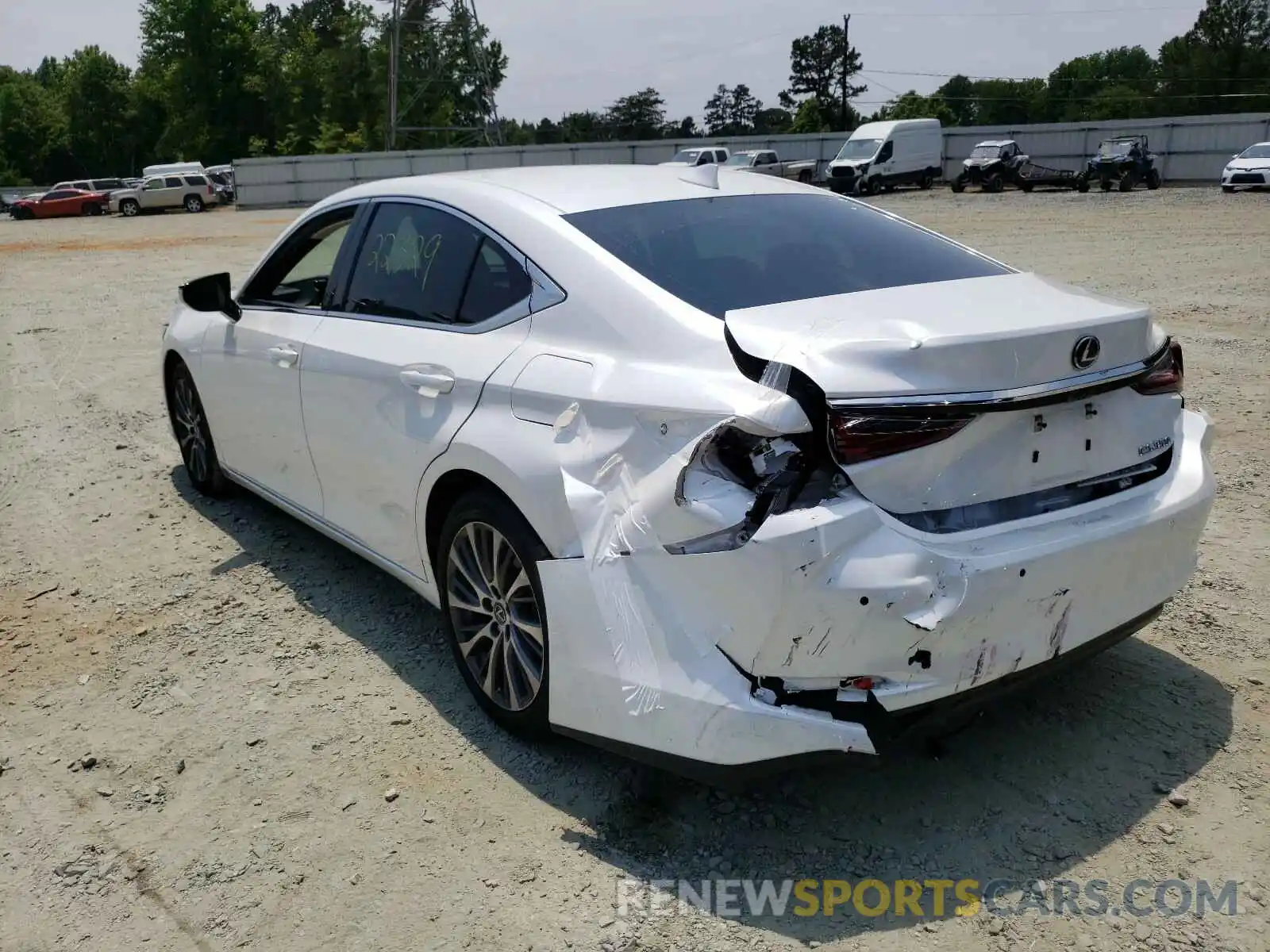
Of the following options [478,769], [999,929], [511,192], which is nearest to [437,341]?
[511,192]


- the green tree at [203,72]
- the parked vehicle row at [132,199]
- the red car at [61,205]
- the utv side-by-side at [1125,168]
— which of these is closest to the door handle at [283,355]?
the utv side-by-side at [1125,168]

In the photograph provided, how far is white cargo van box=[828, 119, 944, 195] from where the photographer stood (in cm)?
3625

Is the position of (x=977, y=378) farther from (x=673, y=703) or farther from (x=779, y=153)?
(x=779, y=153)

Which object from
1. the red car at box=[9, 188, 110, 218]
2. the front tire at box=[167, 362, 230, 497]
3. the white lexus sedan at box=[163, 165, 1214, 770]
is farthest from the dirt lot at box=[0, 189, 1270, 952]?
the red car at box=[9, 188, 110, 218]

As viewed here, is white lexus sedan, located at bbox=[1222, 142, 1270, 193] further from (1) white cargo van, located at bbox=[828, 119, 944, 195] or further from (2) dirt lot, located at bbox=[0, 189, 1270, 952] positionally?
(2) dirt lot, located at bbox=[0, 189, 1270, 952]

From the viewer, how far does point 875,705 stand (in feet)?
8.23

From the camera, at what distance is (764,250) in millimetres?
3309

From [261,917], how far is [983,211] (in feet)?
88.9

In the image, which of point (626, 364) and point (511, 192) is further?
point (511, 192)

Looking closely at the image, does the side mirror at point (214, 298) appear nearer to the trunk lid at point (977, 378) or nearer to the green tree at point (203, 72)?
the trunk lid at point (977, 378)

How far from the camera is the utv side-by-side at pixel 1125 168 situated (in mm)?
32156

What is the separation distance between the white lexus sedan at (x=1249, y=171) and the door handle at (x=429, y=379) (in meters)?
30.9

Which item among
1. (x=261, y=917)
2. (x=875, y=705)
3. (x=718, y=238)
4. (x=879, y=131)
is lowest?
(x=261, y=917)

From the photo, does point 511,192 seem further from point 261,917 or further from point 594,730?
point 261,917
